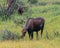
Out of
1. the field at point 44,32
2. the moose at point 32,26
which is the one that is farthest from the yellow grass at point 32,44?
the moose at point 32,26

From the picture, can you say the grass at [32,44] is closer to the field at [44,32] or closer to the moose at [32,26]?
the field at [44,32]

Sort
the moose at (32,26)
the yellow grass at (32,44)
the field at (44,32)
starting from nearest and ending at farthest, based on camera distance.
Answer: the yellow grass at (32,44) < the field at (44,32) < the moose at (32,26)

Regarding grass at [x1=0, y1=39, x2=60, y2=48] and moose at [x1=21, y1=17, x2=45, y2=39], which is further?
moose at [x1=21, y1=17, x2=45, y2=39]

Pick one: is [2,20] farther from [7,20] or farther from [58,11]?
[58,11]

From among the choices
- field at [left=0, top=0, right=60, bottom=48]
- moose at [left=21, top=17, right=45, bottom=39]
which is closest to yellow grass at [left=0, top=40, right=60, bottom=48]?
field at [left=0, top=0, right=60, bottom=48]

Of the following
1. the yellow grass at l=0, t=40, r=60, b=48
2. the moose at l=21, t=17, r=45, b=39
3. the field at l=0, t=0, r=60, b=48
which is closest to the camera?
the yellow grass at l=0, t=40, r=60, b=48

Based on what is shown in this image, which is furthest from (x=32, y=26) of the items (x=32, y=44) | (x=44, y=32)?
(x=32, y=44)

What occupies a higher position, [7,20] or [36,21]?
[36,21]

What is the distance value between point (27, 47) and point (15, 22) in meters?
9.05

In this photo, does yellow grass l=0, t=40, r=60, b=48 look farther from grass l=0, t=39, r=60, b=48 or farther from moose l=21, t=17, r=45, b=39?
moose l=21, t=17, r=45, b=39

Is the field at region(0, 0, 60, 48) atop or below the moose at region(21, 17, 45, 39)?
below

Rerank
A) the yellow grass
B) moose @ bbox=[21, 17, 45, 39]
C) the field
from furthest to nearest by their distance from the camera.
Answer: moose @ bbox=[21, 17, 45, 39] → the field → the yellow grass

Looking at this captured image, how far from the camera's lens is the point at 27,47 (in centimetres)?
1602

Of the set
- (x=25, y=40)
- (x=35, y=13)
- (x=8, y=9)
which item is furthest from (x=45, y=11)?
(x=25, y=40)
